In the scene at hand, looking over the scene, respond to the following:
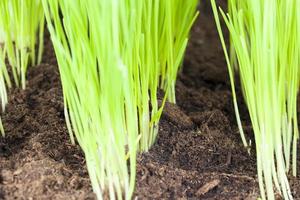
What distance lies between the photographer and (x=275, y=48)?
106cm

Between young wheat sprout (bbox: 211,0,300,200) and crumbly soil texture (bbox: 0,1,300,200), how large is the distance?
0.21 ft

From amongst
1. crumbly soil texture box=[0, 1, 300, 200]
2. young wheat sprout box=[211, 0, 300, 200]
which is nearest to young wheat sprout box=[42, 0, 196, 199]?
crumbly soil texture box=[0, 1, 300, 200]

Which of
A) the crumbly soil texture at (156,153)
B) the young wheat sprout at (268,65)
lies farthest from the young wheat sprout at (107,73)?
the young wheat sprout at (268,65)

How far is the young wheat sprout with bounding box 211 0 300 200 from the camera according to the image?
1.04 m

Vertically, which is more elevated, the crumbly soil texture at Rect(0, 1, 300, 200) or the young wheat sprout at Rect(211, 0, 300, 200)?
the young wheat sprout at Rect(211, 0, 300, 200)

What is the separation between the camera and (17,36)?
139cm

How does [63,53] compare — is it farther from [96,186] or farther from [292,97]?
[292,97]

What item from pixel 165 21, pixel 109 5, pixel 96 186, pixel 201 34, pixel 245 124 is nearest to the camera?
pixel 109 5

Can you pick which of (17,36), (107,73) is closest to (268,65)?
(107,73)


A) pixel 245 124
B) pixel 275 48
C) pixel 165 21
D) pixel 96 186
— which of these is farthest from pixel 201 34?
pixel 96 186

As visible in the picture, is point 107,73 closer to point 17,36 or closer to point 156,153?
point 156,153

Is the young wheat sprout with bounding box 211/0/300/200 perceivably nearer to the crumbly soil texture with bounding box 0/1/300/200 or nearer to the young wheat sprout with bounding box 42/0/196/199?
the crumbly soil texture with bounding box 0/1/300/200

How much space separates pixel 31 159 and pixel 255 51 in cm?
49

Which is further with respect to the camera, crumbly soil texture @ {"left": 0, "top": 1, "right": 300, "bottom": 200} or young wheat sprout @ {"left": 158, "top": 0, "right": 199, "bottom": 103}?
young wheat sprout @ {"left": 158, "top": 0, "right": 199, "bottom": 103}
